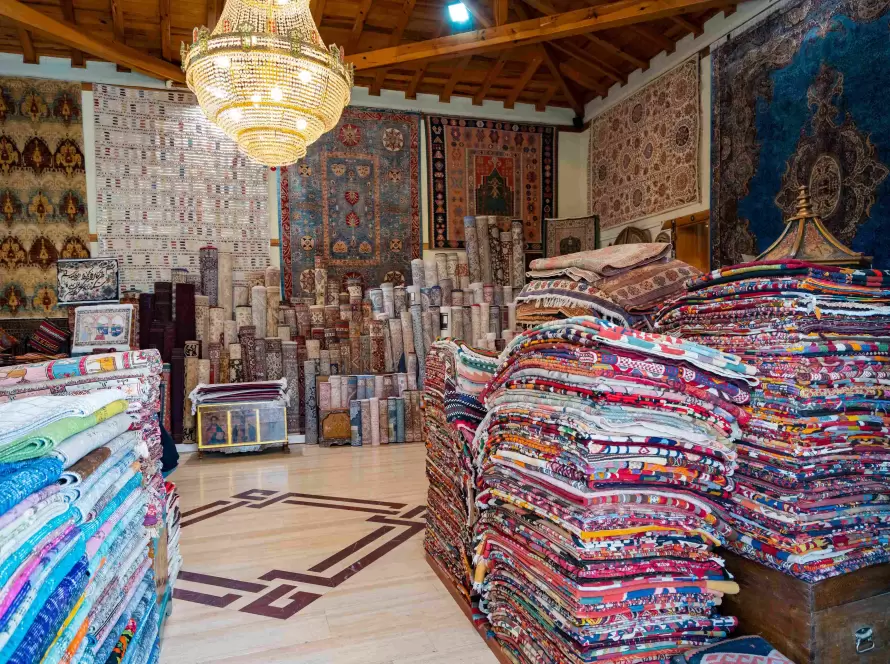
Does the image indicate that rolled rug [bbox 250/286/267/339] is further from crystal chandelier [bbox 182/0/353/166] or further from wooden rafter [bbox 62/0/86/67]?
wooden rafter [bbox 62/0/86/67]

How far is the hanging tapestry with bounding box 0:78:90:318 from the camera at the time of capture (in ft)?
20.1

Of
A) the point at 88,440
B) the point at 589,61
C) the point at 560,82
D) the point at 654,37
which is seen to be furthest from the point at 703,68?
the point at 88,440

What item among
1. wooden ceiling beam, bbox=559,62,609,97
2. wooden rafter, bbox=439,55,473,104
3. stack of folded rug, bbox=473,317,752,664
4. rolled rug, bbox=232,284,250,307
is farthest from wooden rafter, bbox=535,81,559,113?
stack of folded rug, bbox=473,317,752,664

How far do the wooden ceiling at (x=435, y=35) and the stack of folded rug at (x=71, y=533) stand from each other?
202 inches

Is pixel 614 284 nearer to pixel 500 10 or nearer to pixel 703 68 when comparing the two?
pixel 500 10

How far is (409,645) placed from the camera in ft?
6.48

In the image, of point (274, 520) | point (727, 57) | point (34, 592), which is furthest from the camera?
point (727, 57)

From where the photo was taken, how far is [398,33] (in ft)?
20.4

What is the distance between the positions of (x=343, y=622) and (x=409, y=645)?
12.4 inches

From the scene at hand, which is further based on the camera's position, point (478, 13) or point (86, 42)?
point (478, 13)

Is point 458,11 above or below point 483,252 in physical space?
above

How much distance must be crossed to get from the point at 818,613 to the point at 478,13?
19.6 feet

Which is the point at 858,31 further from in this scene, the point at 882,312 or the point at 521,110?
the point at 521,110

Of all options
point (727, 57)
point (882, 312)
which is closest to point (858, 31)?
point (727, 57)
